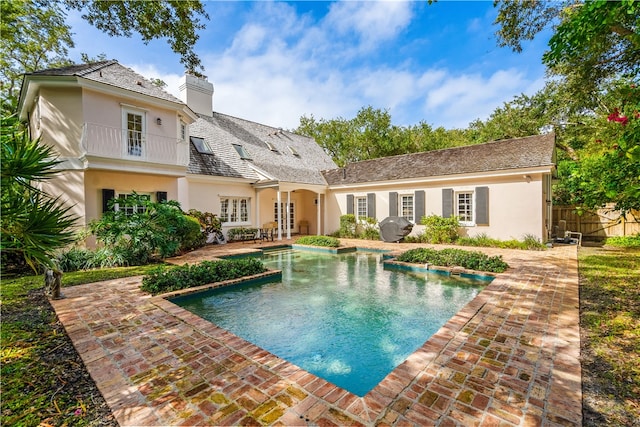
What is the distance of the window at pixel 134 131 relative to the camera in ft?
34.8

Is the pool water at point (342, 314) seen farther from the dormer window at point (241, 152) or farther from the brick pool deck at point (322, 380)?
the dormer window at point (241, 152)

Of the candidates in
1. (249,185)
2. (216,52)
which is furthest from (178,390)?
(249,185)

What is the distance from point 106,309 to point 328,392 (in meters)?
4.44

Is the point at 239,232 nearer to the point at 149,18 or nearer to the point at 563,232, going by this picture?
the point at 149,18

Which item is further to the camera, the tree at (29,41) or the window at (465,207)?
the window at (465,207)

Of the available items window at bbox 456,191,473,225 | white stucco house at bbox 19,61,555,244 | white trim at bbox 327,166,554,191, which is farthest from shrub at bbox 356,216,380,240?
window at bbox 456,191,473,225

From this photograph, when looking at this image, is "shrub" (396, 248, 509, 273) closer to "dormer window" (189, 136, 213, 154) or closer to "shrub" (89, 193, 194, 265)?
"shrub" (89, 193, 194, 265)

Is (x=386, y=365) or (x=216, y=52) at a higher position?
(x=216, y=52)

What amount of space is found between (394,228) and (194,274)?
1018 centimetres

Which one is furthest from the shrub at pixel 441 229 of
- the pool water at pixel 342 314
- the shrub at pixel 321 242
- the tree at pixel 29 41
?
the tree at pixel 29 41

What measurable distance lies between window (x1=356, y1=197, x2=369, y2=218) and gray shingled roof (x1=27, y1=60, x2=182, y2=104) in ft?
35.2

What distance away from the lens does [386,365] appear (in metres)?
3.64

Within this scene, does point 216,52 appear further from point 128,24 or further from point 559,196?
point 559,196

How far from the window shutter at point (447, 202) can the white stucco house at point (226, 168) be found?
0.05 m
